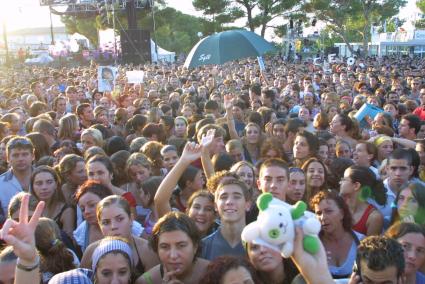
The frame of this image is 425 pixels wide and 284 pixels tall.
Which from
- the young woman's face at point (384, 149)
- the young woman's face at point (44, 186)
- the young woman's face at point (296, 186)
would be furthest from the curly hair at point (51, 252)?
the young woman's face at point (384, 149)

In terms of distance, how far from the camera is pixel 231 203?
141 inches

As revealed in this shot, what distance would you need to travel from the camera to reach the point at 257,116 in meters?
8.09

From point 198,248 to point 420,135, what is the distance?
4.93 meters

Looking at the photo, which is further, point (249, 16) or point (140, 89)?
point (249, 16)

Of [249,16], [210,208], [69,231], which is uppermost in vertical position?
[249,16]

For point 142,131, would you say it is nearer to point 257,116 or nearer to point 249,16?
point 257,116

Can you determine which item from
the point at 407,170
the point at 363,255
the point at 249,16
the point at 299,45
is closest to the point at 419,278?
the point at 363,255

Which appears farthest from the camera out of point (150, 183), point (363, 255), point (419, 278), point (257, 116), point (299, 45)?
point (299, 45)

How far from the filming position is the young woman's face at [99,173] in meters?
4.77

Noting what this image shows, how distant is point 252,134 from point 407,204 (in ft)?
10.9

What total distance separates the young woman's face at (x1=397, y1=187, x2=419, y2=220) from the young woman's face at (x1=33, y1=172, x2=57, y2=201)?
2.97 metres

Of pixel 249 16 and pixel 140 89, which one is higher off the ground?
pixel 249 16

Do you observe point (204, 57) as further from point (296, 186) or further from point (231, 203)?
point (231, 203)

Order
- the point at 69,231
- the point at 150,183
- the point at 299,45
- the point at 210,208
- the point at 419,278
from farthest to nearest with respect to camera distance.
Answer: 1. the point at 299,45
2. the point at 150,183
3. the point at 69,231
4. the point at 210,208
5. the point at 419,278
